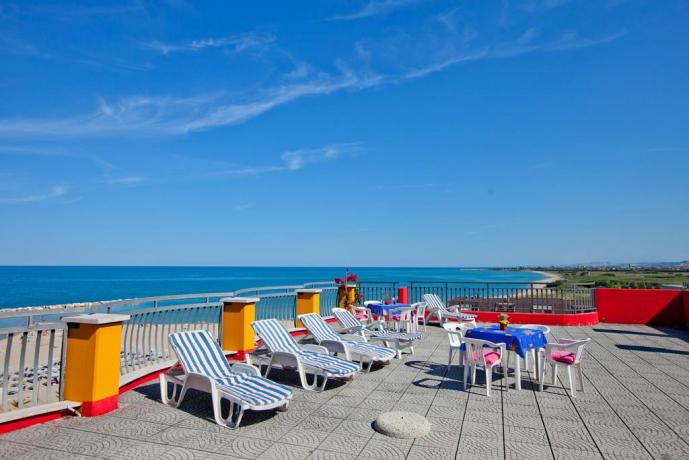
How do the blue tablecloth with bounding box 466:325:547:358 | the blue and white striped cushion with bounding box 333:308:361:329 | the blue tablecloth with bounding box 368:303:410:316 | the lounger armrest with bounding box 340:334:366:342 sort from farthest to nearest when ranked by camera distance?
the blue tablecloth with bounding box 368:303:410:316 < the blue and white striped cushion with bounding box 333:308:361:329 < the lounger armrest with bounding box 340:334:366:342 < the blue tablecloth with bounding box 466:325:547:358

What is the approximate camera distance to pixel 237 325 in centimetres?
776

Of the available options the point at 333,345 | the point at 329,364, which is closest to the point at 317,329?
the point at 333,345

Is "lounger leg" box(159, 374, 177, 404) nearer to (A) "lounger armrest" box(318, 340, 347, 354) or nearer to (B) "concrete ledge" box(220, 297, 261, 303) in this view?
(B) "concrete ledge" box(220, 297, 261, 303)

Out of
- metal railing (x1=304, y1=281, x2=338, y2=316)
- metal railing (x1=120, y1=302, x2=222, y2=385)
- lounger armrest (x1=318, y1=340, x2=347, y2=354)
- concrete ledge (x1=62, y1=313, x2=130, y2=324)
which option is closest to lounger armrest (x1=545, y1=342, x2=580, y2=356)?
lounger armrest (x1=318, y1=340, x2=347, y2=354)

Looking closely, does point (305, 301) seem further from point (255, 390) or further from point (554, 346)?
point (554, 346)

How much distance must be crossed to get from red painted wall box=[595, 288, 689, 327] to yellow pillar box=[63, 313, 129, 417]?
13976 millimetres

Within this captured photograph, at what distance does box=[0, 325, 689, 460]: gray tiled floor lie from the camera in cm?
390

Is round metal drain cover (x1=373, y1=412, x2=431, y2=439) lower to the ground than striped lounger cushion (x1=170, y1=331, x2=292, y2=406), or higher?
lower

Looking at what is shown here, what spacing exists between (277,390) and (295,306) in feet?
20.2

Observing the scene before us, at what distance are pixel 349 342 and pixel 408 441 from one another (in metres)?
3.49

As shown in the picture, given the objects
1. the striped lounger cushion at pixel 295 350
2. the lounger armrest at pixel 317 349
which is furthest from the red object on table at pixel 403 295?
the striped lounger cushion at pixel 295 350

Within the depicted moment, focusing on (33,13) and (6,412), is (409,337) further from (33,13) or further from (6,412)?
(33,13)

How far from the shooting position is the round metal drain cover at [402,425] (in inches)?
167

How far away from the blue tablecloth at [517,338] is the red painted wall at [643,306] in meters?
9.05
